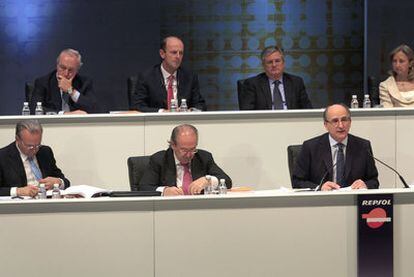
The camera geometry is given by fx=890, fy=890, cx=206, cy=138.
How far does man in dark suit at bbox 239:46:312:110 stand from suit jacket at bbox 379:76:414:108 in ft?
2.14

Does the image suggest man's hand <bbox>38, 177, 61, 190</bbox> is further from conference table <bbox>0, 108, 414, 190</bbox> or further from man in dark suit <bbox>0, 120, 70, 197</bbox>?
conference table <bbox>0, 108, 414, 190</bbox>

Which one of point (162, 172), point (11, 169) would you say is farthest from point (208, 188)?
point (11, 169)

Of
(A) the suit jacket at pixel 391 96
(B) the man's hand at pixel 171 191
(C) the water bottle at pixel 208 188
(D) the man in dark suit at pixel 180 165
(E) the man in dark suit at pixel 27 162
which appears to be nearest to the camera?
(C) the water bottle at pixel 208 188

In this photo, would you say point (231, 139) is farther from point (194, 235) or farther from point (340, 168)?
point (194, 235)

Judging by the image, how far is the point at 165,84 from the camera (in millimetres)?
7359

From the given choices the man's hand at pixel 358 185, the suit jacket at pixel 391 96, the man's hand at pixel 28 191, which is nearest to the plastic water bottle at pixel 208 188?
the man's hand at pixel 358 185

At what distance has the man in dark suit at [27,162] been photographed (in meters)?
5.74

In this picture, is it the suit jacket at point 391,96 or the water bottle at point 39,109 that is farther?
the suit jacket at point 391,96

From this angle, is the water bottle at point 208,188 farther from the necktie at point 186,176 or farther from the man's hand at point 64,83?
the man's hand at point 64,83

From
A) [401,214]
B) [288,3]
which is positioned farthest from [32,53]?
[401,214]

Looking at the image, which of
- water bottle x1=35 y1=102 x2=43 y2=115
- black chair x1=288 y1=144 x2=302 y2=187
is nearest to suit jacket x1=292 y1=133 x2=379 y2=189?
black chair x1=288 y1=144 x2=302 y2=187

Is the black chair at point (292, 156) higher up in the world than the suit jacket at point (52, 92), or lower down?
lower down

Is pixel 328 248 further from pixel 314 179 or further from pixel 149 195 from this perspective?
pixel 314 179

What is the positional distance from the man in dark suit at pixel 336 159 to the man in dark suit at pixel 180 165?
52 centimetres
